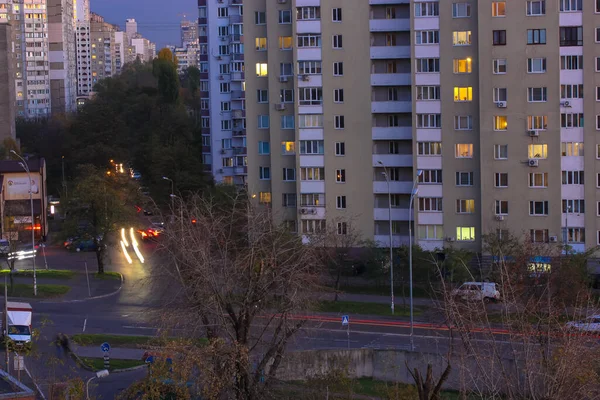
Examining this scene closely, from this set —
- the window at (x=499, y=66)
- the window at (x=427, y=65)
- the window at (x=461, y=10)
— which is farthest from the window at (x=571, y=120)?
the window at (x=461, y=10)

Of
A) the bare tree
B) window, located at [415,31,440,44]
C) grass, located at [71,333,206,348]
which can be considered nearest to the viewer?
the bare tree

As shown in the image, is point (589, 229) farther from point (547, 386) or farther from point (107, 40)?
point (107, 40)

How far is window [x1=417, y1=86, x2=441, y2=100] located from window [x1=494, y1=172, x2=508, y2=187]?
4154mm

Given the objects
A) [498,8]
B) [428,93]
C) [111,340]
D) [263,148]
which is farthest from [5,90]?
[111,340]

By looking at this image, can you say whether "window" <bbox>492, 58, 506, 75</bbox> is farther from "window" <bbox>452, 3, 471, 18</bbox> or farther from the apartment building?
the apartment building

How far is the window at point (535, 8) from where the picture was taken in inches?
1346

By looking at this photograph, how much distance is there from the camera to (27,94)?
93875 mm

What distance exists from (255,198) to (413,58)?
9801mm

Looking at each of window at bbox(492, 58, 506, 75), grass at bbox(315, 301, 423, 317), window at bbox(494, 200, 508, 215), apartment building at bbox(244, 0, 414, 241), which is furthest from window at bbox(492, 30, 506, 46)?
grass at bbox(315, 301, 423, 317)

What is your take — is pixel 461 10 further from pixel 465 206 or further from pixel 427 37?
pixel 465 206

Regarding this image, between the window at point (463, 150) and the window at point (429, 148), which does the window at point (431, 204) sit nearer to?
the window at point (429, 148)

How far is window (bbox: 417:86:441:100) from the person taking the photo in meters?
35.7

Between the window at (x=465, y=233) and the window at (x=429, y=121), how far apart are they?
4480 millimetres

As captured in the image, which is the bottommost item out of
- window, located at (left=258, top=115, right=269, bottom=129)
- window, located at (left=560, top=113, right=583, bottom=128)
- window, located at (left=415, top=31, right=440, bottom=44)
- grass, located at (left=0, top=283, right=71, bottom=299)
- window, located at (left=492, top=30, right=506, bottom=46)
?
grass, located at (left=0, top=283, right=71, bottom=299)
